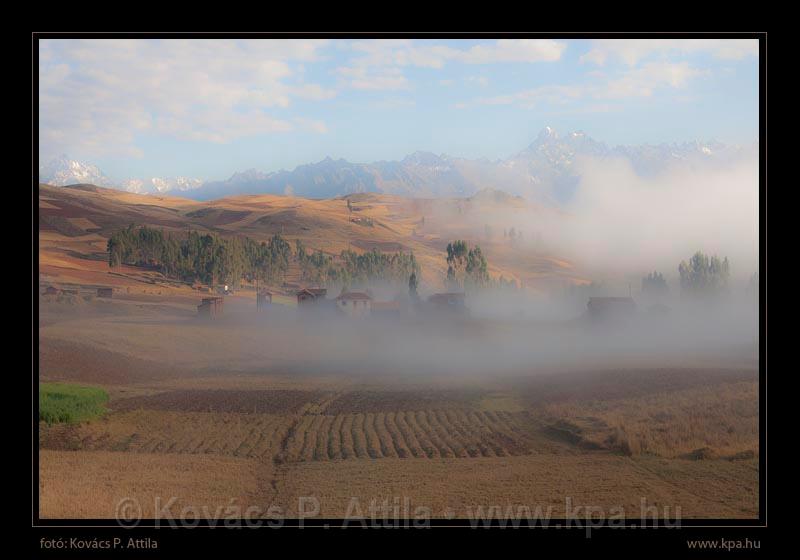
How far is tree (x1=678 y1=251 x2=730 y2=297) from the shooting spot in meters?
71.9

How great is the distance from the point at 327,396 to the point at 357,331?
21071 mm

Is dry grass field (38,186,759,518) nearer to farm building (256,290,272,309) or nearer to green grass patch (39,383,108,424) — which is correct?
green grass patch (39,383,108,424)

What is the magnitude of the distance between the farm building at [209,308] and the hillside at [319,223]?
11653 millimetres

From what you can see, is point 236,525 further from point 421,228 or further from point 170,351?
point 421,228

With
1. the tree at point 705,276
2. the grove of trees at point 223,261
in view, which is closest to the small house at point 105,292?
the grove of trees at point 223,261

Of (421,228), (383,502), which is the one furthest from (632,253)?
(383,502)

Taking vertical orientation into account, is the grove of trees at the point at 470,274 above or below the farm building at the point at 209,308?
above

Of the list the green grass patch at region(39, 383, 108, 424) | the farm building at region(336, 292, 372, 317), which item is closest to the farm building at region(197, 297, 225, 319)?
the farm building at region(336, 292, 372, 317)

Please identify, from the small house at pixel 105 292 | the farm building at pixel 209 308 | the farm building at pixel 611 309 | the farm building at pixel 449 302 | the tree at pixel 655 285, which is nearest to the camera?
the farm building at pixel 209 308

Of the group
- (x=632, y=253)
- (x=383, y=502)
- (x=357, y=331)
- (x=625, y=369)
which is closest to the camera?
(x=383, y=502)

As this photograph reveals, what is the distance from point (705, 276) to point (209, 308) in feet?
186

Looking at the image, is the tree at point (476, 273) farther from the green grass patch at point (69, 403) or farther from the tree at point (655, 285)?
the green grass patch at point (69, 403)

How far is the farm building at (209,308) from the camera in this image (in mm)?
50562

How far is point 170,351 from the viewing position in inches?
1505
